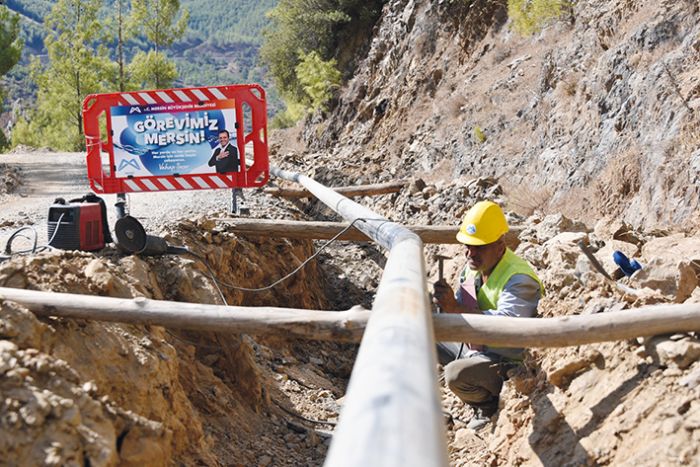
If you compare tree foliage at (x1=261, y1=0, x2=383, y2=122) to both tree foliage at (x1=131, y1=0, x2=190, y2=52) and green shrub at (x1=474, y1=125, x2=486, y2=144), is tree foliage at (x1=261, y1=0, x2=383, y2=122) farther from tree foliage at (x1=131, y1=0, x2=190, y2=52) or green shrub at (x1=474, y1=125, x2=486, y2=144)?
green shrub at (x1=474, y1=125, x2=486, y2=144)

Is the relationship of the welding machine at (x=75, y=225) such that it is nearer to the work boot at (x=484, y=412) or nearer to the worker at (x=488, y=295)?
the worker at (x=488, y=295)

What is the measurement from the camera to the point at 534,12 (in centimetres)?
1527

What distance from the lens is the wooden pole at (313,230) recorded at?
8.25 metres

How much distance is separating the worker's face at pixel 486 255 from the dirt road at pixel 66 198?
338 cm

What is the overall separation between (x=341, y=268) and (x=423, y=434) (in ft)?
32.2

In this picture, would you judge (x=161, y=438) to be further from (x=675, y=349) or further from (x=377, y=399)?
(x=675, y=349)

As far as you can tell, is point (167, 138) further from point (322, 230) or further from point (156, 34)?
point (156, 34)

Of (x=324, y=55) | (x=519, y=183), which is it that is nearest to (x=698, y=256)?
(x=519, y=183)

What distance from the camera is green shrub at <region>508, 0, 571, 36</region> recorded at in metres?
14.6

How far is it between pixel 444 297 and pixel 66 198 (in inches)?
393

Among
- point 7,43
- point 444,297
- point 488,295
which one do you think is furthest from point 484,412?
point 7,43

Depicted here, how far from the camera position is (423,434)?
172cm

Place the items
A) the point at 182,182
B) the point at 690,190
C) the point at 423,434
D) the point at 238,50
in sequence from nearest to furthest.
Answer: the point at 423,434 → the point at 690,190 → the point at 182,182 → the point at 238,50

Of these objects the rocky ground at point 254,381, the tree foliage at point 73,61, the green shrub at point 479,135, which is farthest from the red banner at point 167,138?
the tree foliage at point 73,61
